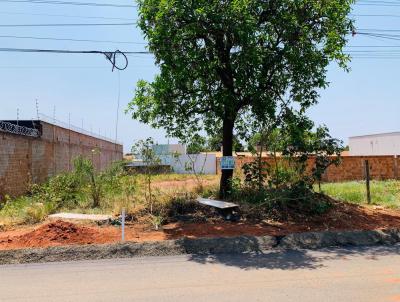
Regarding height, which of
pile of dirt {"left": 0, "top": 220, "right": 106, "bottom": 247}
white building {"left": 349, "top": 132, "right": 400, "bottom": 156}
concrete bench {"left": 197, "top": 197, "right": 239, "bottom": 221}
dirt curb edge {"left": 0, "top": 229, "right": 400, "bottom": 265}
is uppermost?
white building {"left": 349, "top": 132, "right": 400, "bottom": 156}

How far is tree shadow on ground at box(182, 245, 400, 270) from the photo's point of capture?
26.1 feet

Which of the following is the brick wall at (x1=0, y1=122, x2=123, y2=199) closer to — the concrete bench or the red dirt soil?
the red dirt soil

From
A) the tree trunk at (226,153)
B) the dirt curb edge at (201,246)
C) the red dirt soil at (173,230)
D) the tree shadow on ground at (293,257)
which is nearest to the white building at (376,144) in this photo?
the red dirt soil at (173,230)

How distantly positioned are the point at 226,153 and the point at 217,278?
702cm

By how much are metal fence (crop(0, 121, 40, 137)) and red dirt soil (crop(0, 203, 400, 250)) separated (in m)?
6.14

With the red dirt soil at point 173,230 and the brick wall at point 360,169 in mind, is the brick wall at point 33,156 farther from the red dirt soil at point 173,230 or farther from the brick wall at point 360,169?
the brick wall at point 360,169

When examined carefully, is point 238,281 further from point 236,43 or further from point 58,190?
point 58,190

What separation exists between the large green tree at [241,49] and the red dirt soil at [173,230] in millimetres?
3118

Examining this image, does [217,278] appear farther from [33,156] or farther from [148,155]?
[33,156]

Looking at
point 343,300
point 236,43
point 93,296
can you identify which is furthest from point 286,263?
point 236,43

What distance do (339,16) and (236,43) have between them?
9.33 ft

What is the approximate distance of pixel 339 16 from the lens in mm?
11984

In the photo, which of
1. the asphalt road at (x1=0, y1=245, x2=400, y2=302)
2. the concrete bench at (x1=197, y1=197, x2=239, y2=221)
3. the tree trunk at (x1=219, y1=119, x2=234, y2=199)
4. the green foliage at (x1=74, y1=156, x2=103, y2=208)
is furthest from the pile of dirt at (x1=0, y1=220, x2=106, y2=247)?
the tree trunk at (x1=219, y1=119, x2=234, y2=199)

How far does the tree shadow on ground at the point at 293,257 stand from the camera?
796 cm
